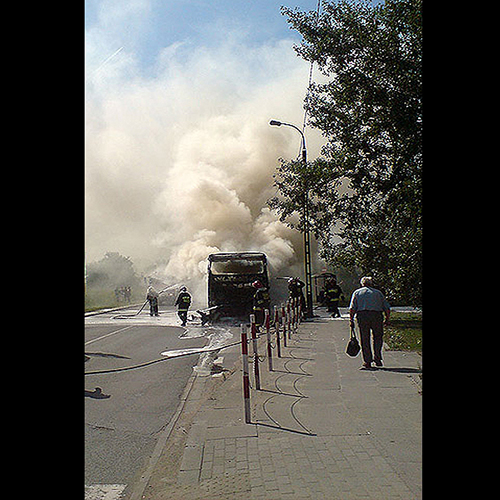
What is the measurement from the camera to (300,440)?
5.48 metres

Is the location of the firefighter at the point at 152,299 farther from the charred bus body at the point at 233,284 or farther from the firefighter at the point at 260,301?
the firefighter at the point at 260,301

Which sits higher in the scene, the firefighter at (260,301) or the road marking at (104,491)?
the firefighter at (260,301)

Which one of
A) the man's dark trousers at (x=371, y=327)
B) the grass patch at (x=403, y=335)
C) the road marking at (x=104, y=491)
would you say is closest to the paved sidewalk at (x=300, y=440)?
the road marking at (x=104, y=491)

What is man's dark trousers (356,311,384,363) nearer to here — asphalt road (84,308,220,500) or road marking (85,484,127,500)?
asphalt road (84,308,220,500)

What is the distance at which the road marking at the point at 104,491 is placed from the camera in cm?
442

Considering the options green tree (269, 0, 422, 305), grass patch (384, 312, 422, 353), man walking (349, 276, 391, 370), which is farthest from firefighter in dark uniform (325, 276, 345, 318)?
man walking (349, 276, 391, 370)

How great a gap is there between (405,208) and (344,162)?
4837 mm

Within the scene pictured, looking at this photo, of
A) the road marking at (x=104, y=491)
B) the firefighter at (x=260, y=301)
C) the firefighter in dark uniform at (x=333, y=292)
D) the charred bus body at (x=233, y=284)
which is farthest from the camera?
the firefighter in dark uniform at (x=333, y=292)

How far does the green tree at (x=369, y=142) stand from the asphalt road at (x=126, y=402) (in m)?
3.79

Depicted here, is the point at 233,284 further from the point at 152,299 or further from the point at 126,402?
the point at 126,402
